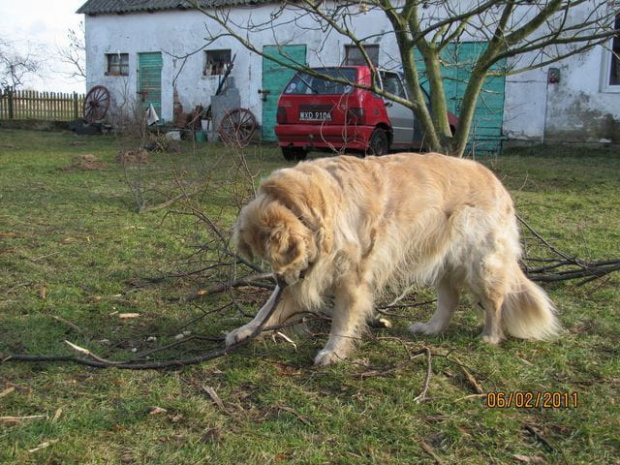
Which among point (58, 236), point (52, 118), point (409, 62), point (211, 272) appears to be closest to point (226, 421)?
point (211, 272)

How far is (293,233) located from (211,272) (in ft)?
7.44

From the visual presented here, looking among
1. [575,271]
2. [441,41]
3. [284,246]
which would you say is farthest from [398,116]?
[284,246]

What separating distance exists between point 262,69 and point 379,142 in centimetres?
892

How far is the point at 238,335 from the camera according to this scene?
12.2 ft

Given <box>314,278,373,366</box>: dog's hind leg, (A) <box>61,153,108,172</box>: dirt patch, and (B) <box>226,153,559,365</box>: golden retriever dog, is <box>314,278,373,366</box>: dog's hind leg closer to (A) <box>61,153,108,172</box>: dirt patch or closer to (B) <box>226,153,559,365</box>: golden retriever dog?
(B) <box>226,153,559,365</box>: golden retriever dog

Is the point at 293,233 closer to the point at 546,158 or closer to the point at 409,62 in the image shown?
the point at 409,62

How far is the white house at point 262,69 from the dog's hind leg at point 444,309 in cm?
985

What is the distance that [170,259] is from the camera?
5.59 metres

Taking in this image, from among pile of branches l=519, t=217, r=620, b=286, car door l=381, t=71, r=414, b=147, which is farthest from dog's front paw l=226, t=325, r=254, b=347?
car door l=381, t=71, r=414, b=147

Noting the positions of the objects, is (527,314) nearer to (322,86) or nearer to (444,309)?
(444,309)

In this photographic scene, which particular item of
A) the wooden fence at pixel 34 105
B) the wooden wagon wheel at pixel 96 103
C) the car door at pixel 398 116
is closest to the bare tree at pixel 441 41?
the car door at pixel 398 116

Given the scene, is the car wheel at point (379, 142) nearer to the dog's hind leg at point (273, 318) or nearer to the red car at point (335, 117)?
the red car at point (335, 117)

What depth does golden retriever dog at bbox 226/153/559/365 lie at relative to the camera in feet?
10.6
